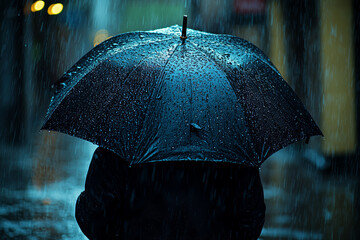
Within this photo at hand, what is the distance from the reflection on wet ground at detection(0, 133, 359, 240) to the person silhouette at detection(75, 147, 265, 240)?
3.34 metres

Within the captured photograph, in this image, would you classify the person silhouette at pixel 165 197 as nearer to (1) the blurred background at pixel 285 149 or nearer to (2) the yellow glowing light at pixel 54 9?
(1) the blurred background at pixel 285 149

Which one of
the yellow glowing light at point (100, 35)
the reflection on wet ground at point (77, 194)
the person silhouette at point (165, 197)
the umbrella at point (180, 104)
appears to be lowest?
the reflection on wet ground at point (77, 194)

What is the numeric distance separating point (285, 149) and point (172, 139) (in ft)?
35.0

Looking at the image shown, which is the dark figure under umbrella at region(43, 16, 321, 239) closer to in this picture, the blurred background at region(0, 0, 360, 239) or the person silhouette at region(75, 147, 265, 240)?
the person silhouette at region(75, 147, 265, 240)

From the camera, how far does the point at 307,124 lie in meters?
2.62

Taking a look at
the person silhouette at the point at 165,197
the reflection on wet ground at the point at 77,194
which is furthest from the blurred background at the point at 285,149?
the person silhouette at the point at 165,197

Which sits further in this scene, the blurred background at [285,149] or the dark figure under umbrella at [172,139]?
the blurred background at [285,149]

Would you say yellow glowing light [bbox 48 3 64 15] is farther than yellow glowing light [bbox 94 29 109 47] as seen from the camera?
No

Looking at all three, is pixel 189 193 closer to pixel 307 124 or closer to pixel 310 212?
pixel 307 124

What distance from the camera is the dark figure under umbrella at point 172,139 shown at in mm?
2168

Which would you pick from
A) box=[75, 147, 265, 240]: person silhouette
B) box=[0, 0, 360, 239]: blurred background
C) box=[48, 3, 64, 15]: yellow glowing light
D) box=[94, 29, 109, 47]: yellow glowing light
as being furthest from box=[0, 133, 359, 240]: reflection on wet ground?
box=[94, 29, 109, 47]: yellow glowing light

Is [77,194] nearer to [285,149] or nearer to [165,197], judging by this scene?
[165,197]

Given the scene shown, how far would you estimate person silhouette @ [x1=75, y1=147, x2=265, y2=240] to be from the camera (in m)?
2.22

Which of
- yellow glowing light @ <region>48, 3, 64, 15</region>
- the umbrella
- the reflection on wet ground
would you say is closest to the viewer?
the umbrella
